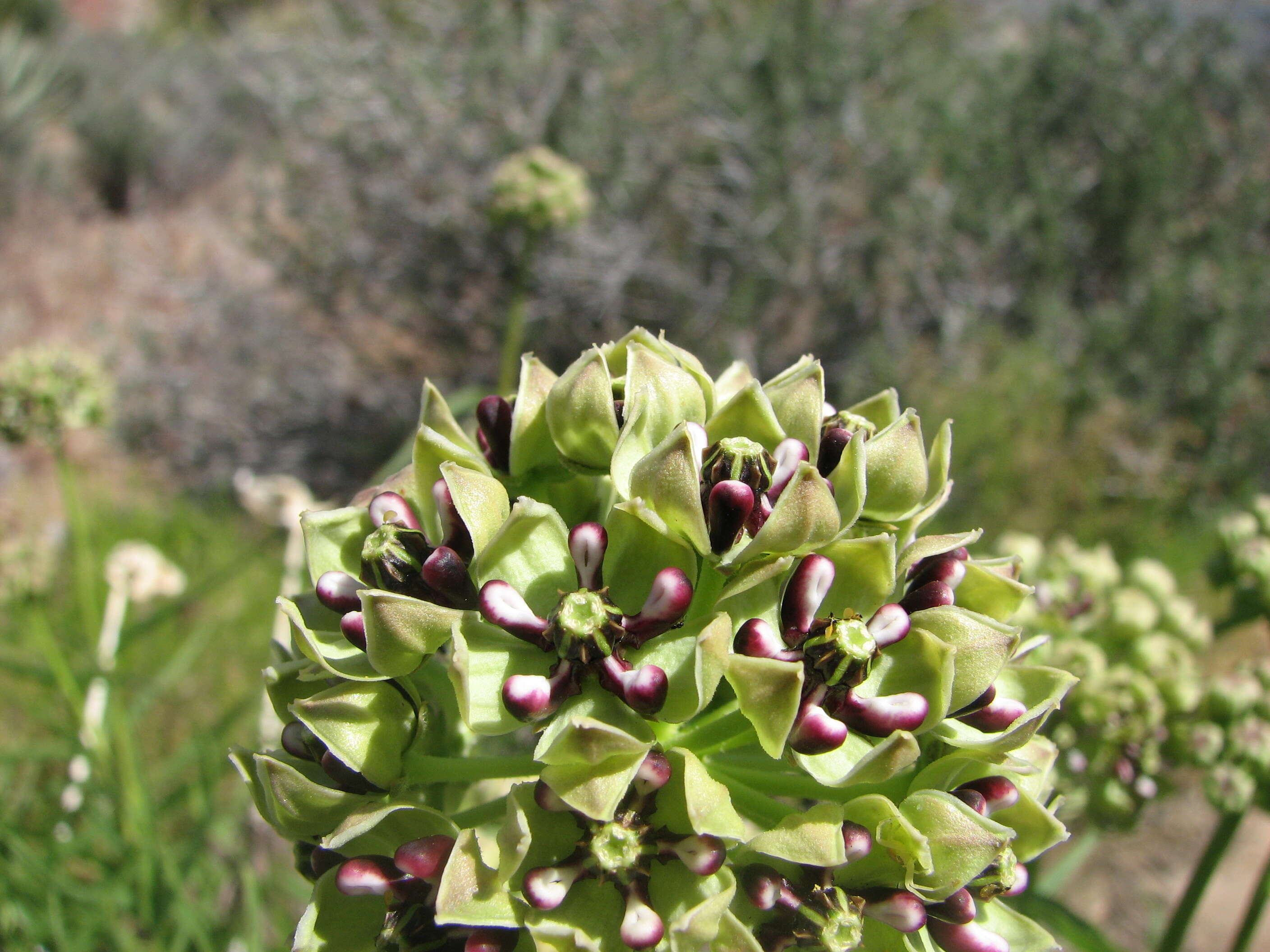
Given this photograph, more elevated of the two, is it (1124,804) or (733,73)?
(733,73)

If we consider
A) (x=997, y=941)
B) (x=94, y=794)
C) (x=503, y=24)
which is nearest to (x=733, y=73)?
(x=503, y=24)

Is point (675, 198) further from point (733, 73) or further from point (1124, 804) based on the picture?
point (1124, 804)

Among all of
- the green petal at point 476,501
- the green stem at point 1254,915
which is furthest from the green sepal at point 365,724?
the green stem at point 1254,915

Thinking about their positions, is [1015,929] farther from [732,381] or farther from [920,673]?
[732,381]

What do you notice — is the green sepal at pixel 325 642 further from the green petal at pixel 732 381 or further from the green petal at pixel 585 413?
the green petal at pixel 732 381

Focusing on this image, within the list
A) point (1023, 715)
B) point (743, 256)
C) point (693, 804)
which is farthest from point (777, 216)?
point (693, 804)
